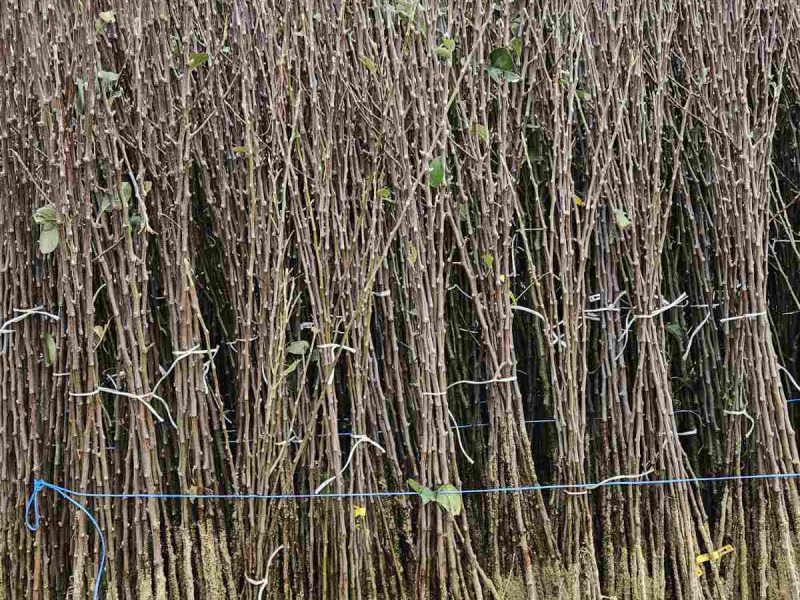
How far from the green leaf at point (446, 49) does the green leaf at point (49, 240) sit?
1.19m

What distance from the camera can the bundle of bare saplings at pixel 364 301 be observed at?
196cm

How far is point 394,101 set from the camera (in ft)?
6.55

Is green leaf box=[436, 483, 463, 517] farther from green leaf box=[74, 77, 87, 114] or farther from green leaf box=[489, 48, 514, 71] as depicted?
green leaf box=[74, 77, 87, 114]

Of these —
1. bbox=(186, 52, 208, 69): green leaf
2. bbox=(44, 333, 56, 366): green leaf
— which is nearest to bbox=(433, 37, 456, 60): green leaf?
bbox=(186, 52, 208, 69): green leaf

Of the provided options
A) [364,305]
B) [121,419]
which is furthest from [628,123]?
[121,419]

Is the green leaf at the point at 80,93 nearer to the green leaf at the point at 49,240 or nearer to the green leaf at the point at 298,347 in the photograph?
the green leaf at the point at 49,240

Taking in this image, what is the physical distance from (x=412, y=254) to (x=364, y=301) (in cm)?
20

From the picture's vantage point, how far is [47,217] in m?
1.94

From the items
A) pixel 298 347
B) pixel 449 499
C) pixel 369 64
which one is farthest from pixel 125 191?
pixel 449 499

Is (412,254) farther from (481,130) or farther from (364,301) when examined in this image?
(481,130)

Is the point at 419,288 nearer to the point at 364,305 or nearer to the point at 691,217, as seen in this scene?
the point at 364,305

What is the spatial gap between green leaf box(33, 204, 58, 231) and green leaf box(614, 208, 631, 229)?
1.64 m

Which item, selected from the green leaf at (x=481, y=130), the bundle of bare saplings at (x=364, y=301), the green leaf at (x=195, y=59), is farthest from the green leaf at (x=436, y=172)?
the green leaf at (x=195, y=59)

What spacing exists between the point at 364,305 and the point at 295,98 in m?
0.65
